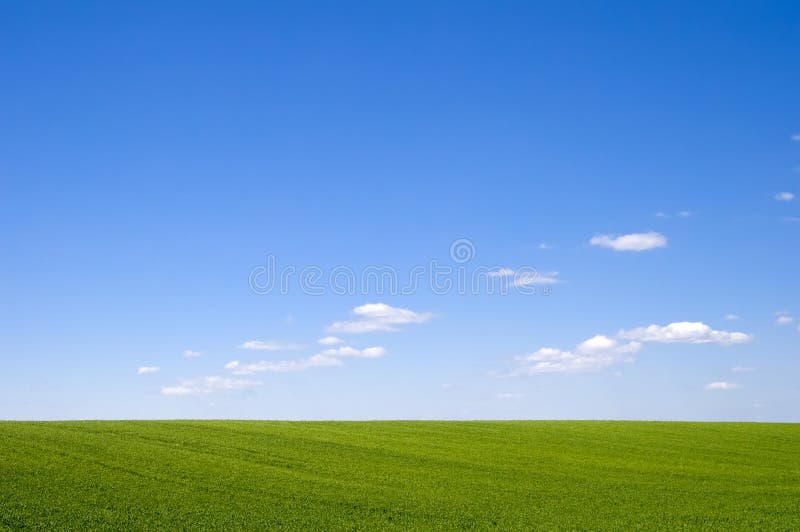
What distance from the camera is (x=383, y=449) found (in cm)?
3027

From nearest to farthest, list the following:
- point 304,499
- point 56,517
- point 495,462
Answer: point 56,517
point 304,499
point 495,462

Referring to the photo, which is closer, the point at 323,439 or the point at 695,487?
the point at 695,487

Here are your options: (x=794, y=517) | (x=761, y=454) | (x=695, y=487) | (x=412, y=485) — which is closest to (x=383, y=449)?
(x=412, y=485)

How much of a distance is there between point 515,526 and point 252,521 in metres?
6.42

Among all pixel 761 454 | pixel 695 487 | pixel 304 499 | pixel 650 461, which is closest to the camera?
pixel 304 499

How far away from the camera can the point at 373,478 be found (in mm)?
24234

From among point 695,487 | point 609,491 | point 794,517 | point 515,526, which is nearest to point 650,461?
point 695,487

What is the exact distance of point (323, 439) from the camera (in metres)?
31.6

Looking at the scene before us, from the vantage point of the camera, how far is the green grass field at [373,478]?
18.4m

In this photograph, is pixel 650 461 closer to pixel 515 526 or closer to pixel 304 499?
pixel 515 526

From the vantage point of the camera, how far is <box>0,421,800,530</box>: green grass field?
60.4 feet

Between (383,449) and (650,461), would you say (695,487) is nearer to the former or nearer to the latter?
(650,461)

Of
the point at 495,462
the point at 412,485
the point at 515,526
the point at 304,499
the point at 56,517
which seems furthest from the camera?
the point at 495,462

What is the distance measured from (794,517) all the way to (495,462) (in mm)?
10766
